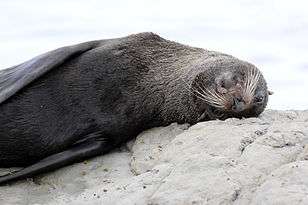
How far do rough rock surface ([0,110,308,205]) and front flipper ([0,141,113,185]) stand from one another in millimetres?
71

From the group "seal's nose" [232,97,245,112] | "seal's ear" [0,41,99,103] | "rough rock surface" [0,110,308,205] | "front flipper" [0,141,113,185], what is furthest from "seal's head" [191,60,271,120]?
"seal's ear" [0,41,99,103]

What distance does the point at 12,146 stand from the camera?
7.47m

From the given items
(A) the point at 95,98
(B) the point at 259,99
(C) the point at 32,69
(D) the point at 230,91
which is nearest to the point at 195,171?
(D) the point at 230,91

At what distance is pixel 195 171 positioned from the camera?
17.6 feet

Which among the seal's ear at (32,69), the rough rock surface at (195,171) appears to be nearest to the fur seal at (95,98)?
the seal's ear at (32,69)

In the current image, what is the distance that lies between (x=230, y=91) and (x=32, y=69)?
7.24 feet

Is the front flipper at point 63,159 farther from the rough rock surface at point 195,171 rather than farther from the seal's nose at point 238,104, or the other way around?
the seal's nose at point 238,104

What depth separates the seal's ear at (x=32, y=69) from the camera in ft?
24.6

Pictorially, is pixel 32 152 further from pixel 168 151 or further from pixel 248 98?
pixel 248 98

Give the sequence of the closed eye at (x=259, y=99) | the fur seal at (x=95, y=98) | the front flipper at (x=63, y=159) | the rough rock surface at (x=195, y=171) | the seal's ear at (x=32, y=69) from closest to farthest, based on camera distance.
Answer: the rough rock surface at (x=195, y=171), the front flipper at (x=63, y=159), the closed eye at (x=259, y=99), the fur seal at (x=95, y=98), the seal's ear at (x=32, y=69)

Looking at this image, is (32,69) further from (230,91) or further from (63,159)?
(230,91)

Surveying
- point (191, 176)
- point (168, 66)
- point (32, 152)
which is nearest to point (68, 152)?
point (32, 152)

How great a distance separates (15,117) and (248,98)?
2.51m

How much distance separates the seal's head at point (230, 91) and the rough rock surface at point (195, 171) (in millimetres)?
177
